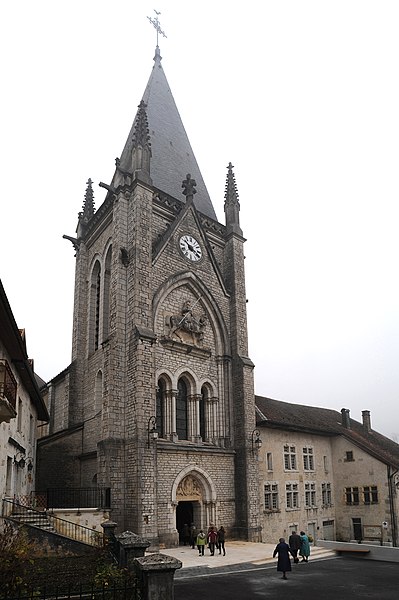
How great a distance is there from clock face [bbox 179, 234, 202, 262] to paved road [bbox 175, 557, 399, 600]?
15103 mm

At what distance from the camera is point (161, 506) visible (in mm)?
21891

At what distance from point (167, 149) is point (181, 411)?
1614 cm

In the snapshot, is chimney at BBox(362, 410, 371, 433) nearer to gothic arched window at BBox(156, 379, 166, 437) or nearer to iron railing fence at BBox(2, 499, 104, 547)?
gothic arched window at BBox(156, 379, 166, 437)

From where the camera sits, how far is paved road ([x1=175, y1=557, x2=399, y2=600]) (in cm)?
1316

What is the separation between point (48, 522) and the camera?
17109mm

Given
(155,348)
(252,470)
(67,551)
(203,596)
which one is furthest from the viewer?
(252,470)

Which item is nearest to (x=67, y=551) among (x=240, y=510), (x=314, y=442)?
(x=240, y=510)

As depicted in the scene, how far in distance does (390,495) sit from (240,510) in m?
11.6

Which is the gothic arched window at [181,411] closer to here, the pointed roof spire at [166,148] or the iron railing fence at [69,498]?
the iron railing fence at [69,498]

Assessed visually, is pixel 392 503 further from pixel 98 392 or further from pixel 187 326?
pixel 98 392

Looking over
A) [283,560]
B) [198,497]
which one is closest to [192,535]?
[198,497]

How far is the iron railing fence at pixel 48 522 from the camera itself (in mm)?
16297

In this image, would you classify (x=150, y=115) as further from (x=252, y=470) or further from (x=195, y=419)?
(x=252, y=470)

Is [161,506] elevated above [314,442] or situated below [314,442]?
below
